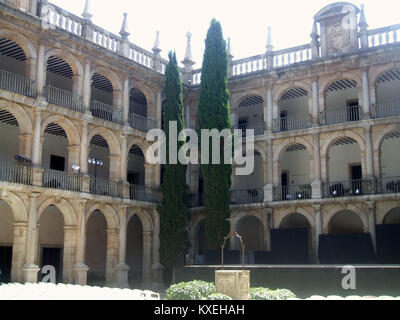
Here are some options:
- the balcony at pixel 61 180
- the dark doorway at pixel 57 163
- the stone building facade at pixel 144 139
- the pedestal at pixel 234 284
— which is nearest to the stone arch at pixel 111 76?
the stone building facade at pixel 144 139

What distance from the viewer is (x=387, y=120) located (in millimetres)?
23781

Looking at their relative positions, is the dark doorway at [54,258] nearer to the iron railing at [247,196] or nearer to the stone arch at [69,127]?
the stone arch at [69,127]

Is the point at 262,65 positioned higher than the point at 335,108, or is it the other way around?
the point at 262,65

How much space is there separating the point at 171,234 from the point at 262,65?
378 inches

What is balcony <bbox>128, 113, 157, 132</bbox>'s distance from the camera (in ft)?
85.4

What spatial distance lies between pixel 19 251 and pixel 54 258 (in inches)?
198

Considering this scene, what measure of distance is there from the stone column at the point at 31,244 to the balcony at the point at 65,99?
4081 mm

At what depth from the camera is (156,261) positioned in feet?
84.7

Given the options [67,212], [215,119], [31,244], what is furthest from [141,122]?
[31,244]

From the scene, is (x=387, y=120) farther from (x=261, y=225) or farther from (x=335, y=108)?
(x=261, y=225)

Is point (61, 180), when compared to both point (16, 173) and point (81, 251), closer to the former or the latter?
point (16, 173)

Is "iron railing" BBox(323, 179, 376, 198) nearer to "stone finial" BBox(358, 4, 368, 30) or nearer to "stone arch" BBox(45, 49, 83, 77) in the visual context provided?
"stone finial" BBox(358, 4, 368, 30)

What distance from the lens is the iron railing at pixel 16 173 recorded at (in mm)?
19922
